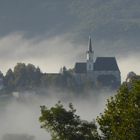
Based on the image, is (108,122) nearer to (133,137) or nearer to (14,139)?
(133,137)

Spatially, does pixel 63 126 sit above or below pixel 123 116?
below

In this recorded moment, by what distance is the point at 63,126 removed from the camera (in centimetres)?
4250

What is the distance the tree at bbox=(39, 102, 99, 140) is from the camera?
4222cm

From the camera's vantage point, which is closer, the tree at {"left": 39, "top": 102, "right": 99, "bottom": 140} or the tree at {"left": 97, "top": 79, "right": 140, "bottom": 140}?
the tree at {"left": 97, "top": 79, "right": 140, "bottom": 140}

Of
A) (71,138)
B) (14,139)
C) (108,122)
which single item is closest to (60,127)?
(71,138)

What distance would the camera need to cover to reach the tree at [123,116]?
38312 millimetres

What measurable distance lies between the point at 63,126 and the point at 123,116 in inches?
176

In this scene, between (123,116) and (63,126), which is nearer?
(123,116)

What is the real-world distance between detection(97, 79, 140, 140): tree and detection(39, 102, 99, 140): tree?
6.18ft

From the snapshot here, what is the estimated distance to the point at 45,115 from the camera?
42.8 m

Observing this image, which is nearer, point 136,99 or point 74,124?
point 136,99

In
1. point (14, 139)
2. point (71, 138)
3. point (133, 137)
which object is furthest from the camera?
point (14, 139)

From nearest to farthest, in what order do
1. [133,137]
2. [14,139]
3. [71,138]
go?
[133,137] → [71,138] → [14,139]

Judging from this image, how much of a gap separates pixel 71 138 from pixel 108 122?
3.01 meters
